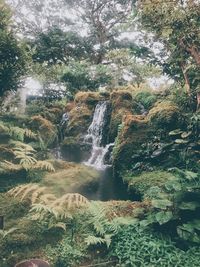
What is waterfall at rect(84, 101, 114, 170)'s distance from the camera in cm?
1285

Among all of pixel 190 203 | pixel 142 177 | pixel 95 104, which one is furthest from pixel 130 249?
pixel 95 104

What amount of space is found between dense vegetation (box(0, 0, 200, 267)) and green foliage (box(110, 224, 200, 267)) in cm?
2

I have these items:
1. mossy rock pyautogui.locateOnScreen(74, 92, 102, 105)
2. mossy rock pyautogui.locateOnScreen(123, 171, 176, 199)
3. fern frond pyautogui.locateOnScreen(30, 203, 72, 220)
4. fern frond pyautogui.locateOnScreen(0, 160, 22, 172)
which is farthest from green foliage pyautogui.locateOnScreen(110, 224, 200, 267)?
mossy rock pyautogui.locateOnScreen(74, 92, 102, 105)

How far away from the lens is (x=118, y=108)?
48.9ft

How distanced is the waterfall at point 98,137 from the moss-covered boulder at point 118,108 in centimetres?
43

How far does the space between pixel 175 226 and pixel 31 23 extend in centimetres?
2228


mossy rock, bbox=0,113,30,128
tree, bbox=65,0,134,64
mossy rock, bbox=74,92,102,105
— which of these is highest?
tree, bbox=65,0,134,64

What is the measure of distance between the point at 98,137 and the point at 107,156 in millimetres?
1922

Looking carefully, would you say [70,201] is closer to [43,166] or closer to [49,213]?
[49,213]

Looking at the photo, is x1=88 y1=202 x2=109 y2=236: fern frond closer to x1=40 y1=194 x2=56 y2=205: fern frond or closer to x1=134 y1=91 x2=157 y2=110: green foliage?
x1=40 y1=194 x2=56 y2=205: fern frond

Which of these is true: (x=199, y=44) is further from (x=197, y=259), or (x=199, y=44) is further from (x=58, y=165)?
(x=197, y=259)

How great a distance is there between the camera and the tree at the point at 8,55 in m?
9.78

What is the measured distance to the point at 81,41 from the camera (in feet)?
73.8

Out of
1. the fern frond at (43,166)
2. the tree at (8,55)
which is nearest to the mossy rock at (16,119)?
the tree at (8,55)
